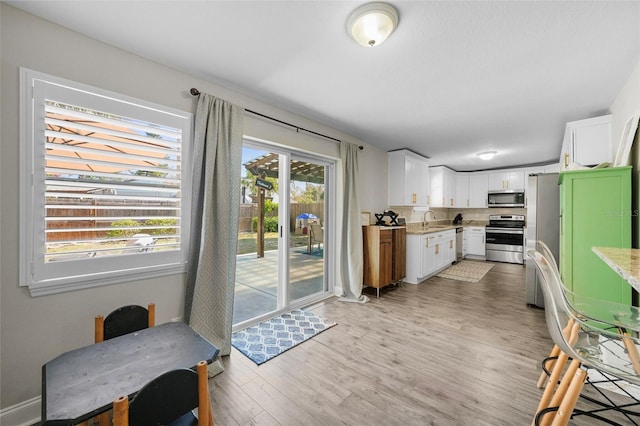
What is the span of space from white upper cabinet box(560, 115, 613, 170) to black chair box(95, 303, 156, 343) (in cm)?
413

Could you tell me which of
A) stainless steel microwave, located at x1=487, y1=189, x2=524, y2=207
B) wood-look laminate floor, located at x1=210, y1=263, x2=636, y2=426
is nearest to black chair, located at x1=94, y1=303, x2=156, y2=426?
wood-look laminate floor, located at x1=210, y1=263, x2=636, y2=426

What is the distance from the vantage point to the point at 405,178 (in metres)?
4.79

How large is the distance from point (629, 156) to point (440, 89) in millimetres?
1752

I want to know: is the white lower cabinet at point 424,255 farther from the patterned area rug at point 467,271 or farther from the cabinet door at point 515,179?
the cabinet door at point 515,179

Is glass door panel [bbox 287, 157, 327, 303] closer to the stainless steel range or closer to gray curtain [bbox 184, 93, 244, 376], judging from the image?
gray curtain [bbox 184, 93, 244, 376]

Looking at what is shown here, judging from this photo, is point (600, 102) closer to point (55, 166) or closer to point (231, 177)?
point (231, 177)

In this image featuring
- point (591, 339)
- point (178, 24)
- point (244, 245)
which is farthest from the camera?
point (244, 245)

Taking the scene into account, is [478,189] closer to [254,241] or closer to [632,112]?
[632,112]

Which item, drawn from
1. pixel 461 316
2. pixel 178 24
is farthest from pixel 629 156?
pixel 178 24

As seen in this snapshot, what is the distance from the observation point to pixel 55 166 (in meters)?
1.67

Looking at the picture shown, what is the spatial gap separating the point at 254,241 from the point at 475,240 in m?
6.33

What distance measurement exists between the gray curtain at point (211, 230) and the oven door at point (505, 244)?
679cm

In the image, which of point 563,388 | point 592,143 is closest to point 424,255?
point 592,143

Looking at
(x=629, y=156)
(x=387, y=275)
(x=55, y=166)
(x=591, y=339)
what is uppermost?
(x=629, y=156)
